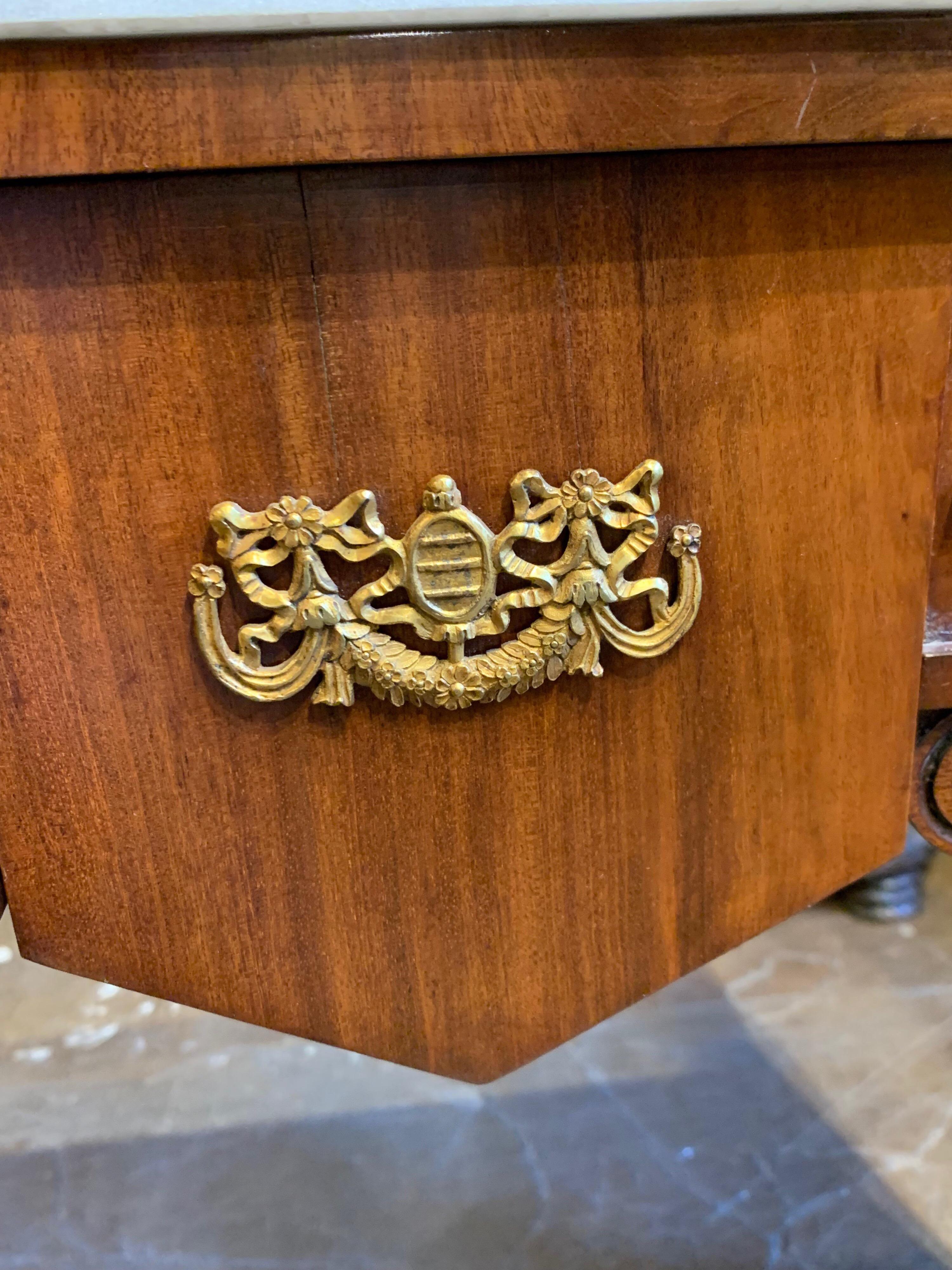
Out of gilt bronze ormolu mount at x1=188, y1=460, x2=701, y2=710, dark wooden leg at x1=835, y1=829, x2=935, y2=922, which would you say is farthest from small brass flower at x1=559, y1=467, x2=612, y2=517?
dark wooden leg at x1=835, y1=829, x2=935, y2=922

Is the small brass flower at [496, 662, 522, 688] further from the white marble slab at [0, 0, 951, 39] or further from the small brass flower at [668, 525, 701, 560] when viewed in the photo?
the white marble slab at [0, 0, 951, 39]

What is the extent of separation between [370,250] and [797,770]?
Answer: 1.02ft

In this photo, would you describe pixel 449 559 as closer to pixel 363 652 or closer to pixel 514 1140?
pixel 363 652

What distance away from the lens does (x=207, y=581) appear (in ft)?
1.31

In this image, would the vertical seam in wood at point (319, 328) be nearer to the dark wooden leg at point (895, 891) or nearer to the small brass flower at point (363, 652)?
the small brass flower at point (363, 652)

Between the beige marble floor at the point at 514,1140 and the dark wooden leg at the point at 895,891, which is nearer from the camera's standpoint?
the beige marble floor at the point at 514,1140

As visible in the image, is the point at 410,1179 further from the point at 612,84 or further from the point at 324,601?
the point at 612,84

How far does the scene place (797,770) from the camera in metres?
0.48

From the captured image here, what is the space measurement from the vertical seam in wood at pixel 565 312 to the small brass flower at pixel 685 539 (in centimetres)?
5

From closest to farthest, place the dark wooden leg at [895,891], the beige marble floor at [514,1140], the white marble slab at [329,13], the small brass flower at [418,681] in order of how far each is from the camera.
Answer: the white marble slab at [329,13] < the small brass flower at [418,681] < the beige marble floor at [514,1140] < the dark wooden leg at [895,891]

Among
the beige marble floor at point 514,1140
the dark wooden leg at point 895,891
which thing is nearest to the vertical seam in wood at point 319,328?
the beige marble floor at point 514,1140

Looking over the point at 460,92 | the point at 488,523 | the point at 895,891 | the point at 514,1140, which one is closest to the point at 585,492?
the point at 488,523

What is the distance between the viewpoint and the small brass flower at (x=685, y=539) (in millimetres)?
423

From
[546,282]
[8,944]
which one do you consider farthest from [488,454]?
[8,944]
